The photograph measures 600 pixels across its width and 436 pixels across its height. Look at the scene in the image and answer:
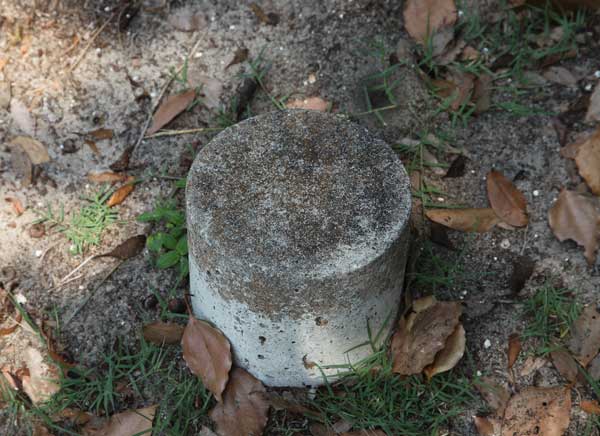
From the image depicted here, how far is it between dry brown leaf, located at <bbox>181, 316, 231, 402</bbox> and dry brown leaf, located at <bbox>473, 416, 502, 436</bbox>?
87cm

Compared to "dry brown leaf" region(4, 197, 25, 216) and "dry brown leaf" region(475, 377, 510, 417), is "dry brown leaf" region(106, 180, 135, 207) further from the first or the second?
"dry brown leaf" region(475, 377, 510, 417)

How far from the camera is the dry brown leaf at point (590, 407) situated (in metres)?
2.42

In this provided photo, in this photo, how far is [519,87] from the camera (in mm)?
3213

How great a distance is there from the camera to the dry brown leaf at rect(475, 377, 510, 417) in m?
2.46

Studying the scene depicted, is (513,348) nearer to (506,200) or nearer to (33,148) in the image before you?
(506,200)

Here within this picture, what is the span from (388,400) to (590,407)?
69 centimetres

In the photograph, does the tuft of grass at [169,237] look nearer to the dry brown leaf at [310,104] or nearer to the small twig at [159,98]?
the small twig at [159,98]

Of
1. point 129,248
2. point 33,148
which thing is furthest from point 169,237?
point 33,148

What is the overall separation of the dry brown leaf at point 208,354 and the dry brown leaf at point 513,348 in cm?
100

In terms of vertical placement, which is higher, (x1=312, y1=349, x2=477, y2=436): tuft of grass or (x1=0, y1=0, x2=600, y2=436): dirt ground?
(x1=0, y1=0, x2=600, y2=436): dirt ground

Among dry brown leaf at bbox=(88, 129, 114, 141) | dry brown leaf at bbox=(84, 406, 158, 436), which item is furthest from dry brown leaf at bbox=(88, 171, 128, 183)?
dry brown leaf at bbox=(84, 406, 158, 436)

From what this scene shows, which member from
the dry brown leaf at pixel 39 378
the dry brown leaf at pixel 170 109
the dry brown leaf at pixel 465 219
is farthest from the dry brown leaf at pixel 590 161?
the dry brown leaf at pixel 39 378

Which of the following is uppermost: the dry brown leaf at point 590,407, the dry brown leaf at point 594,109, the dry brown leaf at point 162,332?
the dry brown leaf at point 162,332

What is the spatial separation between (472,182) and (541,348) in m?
0.75
